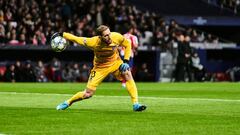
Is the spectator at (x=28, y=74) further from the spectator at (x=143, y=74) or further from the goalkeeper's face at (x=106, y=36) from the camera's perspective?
the goalkeeper's face at (x=106, y=36)

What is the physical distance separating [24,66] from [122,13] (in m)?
7.20

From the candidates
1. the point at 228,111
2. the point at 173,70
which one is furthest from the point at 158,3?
the point at 228,111

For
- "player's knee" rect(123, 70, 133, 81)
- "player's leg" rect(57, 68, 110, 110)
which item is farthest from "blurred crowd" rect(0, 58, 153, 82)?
"player's knee" rect(123, 70, 133, 81)

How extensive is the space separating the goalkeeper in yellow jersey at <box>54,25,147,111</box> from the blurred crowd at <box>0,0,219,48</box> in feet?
56.3

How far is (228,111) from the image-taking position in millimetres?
15133

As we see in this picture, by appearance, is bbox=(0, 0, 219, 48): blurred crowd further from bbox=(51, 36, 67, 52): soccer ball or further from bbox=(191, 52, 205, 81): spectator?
bbox=(51, 36, 67, 52): soccer ball

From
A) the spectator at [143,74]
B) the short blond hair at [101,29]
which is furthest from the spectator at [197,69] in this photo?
the short blond hair at [101,29]

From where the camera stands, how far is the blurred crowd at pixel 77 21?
34219 mm

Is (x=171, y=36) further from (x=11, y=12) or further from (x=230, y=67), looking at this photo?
(x=11, y=12)

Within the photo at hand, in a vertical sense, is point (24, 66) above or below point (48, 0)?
below

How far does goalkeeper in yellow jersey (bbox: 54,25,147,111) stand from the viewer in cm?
1499

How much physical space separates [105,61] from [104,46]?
1.42 feet

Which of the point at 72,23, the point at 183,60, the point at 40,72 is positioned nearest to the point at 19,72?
the point at 40,72

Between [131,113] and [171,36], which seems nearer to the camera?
[131,113]
